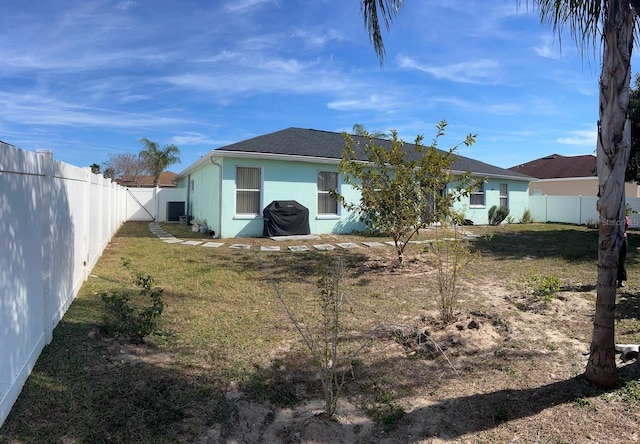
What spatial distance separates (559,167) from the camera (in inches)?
1158

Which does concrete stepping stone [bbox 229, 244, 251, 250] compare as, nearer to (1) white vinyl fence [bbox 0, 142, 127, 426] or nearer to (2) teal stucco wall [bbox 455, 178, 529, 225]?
(1) white vinyl fence [bbox 0, 142, 127, 426]

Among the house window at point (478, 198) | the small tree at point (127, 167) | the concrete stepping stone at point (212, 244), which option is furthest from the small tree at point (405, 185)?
the small tree at point (127, 167)

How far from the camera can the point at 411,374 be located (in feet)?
11.8

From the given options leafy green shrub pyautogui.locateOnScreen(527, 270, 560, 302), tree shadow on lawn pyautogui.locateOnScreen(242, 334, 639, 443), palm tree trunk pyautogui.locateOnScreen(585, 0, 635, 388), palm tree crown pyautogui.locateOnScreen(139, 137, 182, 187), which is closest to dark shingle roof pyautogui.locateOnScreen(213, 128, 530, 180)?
leafy green shrub pyautogui.locateOnScreen(527, 270, 560, 302)

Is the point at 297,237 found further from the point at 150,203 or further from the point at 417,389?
the point at 150,203

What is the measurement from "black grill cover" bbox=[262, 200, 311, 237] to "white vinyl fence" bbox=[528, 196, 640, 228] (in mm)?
16266

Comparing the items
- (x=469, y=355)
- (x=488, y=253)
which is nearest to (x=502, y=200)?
(x=488, y=253)

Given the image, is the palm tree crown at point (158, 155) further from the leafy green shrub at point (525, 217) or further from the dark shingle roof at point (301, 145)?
the leafy green shrub at point (525, 217)

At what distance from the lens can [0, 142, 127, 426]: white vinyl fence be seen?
8.42 ft

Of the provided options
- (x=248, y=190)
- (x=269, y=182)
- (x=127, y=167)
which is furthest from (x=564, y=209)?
(x=127, y=167)

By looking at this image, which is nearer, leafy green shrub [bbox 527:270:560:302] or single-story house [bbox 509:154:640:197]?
leafy green shrub [bbox 527:270:560:302]

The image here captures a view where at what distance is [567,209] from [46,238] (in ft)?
83.1

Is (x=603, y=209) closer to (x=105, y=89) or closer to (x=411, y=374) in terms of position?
(x=411, y=374)

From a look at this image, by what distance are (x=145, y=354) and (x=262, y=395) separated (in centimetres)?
138
